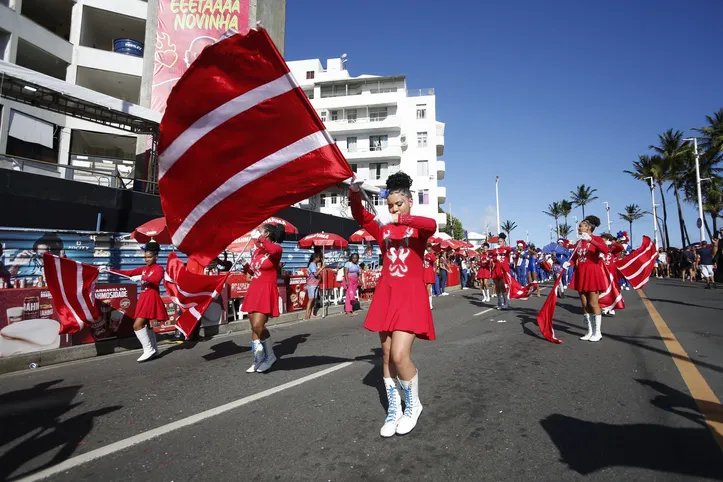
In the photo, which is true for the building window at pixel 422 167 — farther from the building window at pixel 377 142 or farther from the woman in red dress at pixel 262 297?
the woman in red dress at pixel 262 297

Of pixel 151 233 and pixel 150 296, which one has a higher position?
pixel 151 233

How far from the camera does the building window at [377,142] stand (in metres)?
48.3

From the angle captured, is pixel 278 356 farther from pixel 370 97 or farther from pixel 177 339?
pixel 370 97

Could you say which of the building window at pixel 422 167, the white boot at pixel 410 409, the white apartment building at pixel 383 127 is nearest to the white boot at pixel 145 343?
the white boot at pixel 410 409

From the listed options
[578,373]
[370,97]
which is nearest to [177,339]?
[578,373]

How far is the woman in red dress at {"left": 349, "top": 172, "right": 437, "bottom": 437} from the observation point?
3.32 m

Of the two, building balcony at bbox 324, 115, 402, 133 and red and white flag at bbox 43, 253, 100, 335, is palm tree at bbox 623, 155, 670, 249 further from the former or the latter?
red and white flag at bbox 43, 253, 100, 335

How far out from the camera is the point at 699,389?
14.2ft

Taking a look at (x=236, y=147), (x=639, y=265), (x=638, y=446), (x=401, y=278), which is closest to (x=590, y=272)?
(x=639, y=265)

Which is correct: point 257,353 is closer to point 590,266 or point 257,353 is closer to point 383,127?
point 590,266

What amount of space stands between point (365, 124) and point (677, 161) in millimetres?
35302

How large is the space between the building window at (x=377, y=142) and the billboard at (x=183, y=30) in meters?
26.3

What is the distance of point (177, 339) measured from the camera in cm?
877

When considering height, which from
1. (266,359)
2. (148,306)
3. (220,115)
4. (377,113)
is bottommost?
(266,359)
